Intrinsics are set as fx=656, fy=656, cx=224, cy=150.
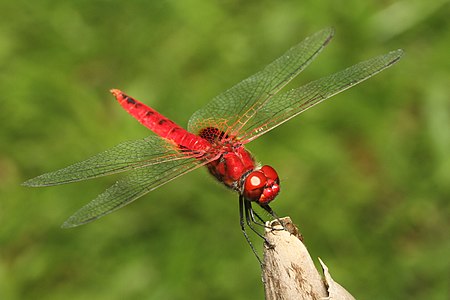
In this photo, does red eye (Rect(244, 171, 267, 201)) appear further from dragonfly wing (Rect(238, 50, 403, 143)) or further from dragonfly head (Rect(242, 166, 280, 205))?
dragonfly wing (Rect(238, 50, 403, 143))

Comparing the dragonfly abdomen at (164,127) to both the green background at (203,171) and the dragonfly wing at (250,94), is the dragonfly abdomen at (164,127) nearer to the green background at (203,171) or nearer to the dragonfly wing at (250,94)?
the dragonfly wing at (250,94)

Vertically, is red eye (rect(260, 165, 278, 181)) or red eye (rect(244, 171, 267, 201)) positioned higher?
red eye (rect(260, 165, 278, 181))

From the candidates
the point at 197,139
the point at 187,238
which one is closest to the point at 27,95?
the point at 187,238

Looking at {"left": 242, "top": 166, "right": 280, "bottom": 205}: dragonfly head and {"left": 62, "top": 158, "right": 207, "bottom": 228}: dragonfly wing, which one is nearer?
{"left": 242, "top": 166, "right": 280, "bottom": 205}: dragonfly head

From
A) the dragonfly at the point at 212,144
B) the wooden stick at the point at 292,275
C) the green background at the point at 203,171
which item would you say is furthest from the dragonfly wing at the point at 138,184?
the green background at the point at 203,171

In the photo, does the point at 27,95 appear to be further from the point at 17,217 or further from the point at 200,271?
the point at 200,271

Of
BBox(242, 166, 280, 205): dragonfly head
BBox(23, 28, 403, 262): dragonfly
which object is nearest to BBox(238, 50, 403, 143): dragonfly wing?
BBox(23, 28, 403, 262): dragonfly

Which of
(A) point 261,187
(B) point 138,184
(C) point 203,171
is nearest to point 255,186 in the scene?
(A) point 261,187
